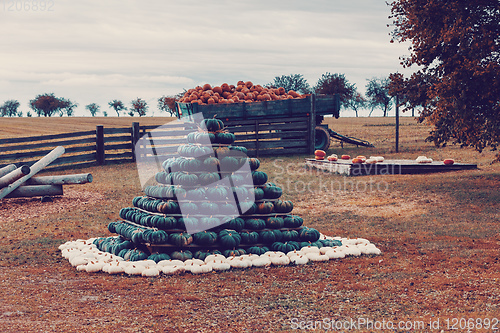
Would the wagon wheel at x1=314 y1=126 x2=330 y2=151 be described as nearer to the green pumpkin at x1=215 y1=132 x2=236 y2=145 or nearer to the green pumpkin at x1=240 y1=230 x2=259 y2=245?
the green pumpkin at x1=215 y1=132 x2=236 y2=145

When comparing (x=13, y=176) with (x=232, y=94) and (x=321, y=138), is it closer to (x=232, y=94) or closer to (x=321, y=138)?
(x=232, y=94)

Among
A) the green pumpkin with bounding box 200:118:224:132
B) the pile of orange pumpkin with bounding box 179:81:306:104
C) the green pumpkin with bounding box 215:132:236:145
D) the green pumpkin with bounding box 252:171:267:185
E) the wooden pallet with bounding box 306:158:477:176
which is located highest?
the pile of orange pumpkin with bounding box 179:81:306:104

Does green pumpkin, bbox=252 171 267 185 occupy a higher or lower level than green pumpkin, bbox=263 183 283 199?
higher

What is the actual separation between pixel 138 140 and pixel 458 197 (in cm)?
1396

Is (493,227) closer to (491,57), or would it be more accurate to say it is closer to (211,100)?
(491,57)

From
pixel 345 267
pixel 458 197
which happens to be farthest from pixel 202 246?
→ pixel 458 197

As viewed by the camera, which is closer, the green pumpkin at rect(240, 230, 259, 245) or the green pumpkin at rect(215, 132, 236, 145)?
the green pumpkin at rect(240, 230, 259, 245)

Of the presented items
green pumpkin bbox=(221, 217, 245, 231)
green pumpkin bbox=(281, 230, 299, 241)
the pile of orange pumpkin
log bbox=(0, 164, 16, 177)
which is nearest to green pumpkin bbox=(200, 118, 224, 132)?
green pumpkin bbox=(221, 217, 245, 231)

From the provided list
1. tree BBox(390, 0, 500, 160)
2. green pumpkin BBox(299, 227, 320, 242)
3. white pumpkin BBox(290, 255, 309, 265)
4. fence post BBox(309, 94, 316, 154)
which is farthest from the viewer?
fence post BBox(309, 94, 316, 154)

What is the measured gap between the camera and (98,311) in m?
6.43

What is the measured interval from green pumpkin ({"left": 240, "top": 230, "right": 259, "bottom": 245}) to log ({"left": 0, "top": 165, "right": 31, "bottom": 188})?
312 inches

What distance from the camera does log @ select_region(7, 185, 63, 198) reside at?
14.3 meters

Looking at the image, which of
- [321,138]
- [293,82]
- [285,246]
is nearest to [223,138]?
[285,246]

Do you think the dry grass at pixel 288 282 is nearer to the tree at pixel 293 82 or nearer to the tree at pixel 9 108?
the tree at pixel 293 82
